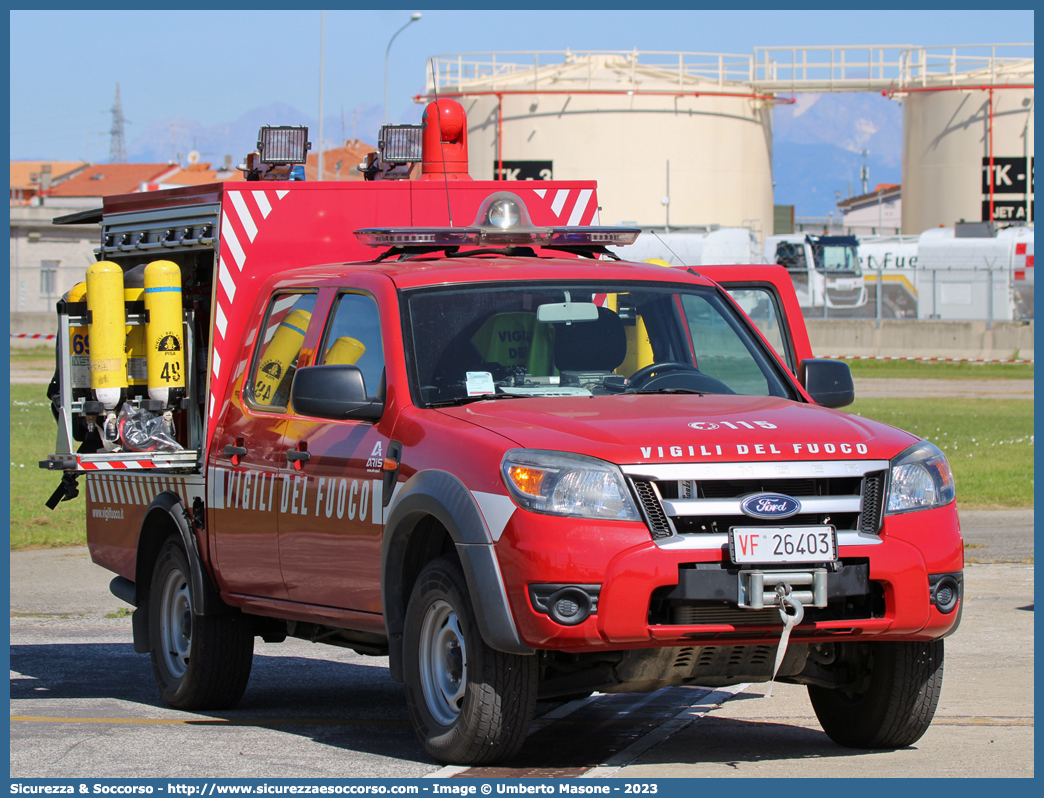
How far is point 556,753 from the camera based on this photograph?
6.30 meters

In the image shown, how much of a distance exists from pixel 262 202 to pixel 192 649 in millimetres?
2416

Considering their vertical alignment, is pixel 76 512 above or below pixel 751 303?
below

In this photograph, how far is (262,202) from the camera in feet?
28.0

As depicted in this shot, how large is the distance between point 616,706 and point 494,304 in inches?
83.2

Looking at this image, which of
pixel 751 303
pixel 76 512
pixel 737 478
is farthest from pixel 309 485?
pixel 751 303

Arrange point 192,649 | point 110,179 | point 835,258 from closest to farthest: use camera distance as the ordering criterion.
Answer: point 192,649, point 835,258, point 110,179

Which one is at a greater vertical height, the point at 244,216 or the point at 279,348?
the point at 244,216

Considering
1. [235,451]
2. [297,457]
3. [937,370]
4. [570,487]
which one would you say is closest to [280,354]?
[235,451]

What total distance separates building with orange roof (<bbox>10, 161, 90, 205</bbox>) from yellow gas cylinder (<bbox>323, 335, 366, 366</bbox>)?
89595 millimetres

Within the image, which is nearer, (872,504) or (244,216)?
(872,504)

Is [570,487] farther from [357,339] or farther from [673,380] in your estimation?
[357,339]

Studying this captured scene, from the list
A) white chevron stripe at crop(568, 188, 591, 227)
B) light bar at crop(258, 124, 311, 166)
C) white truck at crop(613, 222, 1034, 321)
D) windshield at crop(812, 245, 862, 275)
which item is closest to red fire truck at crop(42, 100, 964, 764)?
white chevron stripe at crop(568, 188, 591, 227)

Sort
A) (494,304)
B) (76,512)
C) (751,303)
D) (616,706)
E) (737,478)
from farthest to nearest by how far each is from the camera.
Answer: (751,303) < (76,512) < (616,706) < (494,304) < (737,478)
